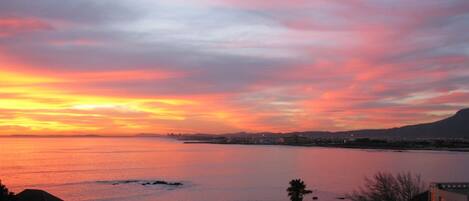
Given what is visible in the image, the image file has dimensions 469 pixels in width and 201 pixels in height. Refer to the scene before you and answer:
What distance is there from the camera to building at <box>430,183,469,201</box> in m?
31.5

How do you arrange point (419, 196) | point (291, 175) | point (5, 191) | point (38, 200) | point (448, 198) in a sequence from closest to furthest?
point (5, 191), point (448, 198), point (38, 200), point (419, 196), point (291, 175)

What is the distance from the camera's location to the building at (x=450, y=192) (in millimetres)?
31470

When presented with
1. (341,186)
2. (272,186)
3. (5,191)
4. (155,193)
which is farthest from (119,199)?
(5,191)

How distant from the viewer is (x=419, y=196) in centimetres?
4150

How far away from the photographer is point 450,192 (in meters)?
32.9

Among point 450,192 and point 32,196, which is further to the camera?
point 32,196

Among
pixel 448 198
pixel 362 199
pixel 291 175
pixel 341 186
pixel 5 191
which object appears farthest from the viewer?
pixel 291 175

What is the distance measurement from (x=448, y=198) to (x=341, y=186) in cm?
4793

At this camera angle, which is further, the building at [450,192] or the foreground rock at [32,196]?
the foreground rock at [32,196]

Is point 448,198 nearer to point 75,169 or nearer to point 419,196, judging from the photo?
point 419,196

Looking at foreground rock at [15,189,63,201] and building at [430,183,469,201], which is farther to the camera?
foreground rock at [15,189,63,201]

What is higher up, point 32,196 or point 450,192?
point 450,192

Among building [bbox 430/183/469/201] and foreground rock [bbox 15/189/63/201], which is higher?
building [bbox 430/183/469/201]

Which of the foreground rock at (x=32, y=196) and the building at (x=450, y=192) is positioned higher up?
the building at (x=450, y=192)
